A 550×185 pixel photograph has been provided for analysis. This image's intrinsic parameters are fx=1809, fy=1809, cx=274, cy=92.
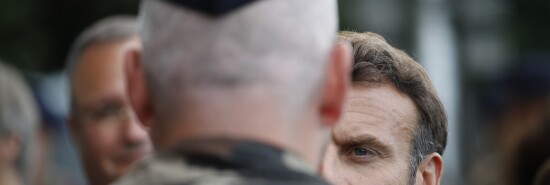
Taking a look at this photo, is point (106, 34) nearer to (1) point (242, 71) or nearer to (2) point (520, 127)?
(2) point (520, 127)

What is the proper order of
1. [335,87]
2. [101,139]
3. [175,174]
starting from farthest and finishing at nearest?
[101,139], [335,87], [175,174]

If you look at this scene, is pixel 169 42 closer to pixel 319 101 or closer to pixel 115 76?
pixel 319 101

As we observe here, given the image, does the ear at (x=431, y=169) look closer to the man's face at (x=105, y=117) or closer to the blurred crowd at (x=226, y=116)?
the blurred crowd at (x=226, y=116)

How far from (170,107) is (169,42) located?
0.14 m

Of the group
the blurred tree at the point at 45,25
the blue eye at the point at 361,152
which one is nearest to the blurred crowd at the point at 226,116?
the blue eye at the point at 361,152

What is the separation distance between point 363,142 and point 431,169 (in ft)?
1.01

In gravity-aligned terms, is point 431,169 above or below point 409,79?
below

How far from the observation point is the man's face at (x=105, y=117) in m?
7.76

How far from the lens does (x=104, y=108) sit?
26.4 feet

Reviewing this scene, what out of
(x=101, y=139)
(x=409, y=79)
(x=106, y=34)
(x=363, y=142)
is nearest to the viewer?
(x=363, y=142)

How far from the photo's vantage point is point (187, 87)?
145 inches

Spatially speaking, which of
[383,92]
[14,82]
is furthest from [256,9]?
[14,82]

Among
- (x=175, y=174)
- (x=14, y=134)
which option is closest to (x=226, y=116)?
(x=175, y=174)

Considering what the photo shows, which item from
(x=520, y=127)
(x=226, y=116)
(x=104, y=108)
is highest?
(x=226, y=116)
